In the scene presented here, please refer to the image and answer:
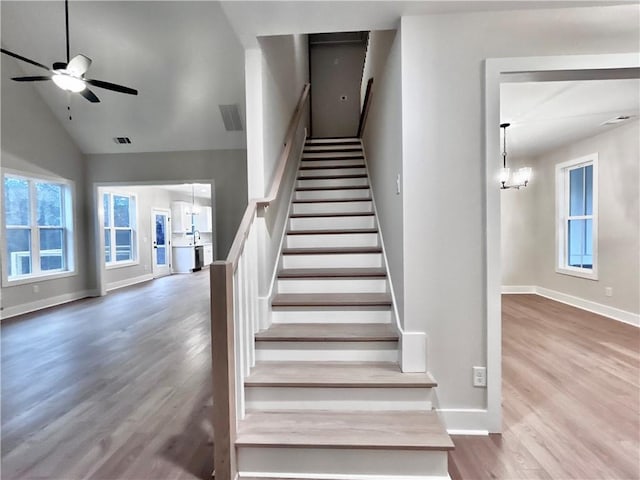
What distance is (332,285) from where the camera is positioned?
2.74m

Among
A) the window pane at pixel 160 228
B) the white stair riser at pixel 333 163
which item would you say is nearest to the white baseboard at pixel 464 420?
the white stair riser at pixel 333 163

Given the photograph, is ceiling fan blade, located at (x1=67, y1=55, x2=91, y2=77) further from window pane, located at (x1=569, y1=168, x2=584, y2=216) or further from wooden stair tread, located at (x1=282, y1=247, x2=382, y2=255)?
window pane, located at (x1=569, y1=168, x2=584, y2=216)

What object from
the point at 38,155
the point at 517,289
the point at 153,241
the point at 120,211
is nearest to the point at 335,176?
the point at 517,289

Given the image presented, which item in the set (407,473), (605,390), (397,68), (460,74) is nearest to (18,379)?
(407,473)

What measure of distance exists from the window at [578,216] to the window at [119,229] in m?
8.75

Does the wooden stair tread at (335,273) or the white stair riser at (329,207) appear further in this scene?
the white stair riser at (329,207)

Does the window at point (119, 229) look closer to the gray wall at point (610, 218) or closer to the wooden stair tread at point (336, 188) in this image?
the wooden stair tread at point (336, 188)

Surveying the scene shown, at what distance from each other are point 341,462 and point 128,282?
7.70 metres

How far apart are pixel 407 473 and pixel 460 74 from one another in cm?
219

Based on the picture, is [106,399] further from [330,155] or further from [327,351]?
[330,155]

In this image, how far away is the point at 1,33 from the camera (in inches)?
181

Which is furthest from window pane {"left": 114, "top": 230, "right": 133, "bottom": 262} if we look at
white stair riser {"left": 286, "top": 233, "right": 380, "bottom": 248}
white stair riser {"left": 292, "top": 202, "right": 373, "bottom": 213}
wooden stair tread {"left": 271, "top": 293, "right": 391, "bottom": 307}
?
wooden stair tread {"left": 271, "top": 293, "right": 391, "bottom": 307}

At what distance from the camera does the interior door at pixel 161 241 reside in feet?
29.9

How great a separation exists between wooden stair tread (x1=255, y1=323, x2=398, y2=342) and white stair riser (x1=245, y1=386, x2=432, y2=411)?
0.33 metres
